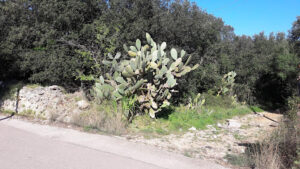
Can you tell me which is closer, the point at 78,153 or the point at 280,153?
the point at 280,153

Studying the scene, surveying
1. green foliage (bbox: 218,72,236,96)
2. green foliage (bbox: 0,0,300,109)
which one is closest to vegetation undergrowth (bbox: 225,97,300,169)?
green foliage (bbox: 0,0,300,109)

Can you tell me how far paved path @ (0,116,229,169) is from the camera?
470cm

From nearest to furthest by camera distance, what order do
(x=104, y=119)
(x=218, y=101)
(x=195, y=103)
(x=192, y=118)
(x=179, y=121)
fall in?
(x=104, y=119) < (x=179, y=121) < (x=192, y=118) < (x=195, y=103) < (x=218, y=101)

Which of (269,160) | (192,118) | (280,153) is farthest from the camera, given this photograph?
(192,118)

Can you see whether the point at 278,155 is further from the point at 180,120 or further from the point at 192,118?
the point at 192,118

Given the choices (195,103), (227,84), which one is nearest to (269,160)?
(195,103)

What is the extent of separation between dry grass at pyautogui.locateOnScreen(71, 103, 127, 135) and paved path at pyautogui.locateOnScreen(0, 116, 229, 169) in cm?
77

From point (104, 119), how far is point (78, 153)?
9.19 ft

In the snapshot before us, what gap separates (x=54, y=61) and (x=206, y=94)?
930cm

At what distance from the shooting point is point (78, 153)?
534 cm

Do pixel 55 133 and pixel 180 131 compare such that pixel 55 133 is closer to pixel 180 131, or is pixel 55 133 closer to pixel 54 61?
pixel 180 131

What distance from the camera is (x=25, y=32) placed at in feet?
Answer: 40.6

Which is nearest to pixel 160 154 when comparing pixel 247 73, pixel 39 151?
pixel 39 151

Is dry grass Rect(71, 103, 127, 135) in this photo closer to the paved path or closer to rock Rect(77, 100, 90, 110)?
rock Rect(77, 100, 90, 110)
